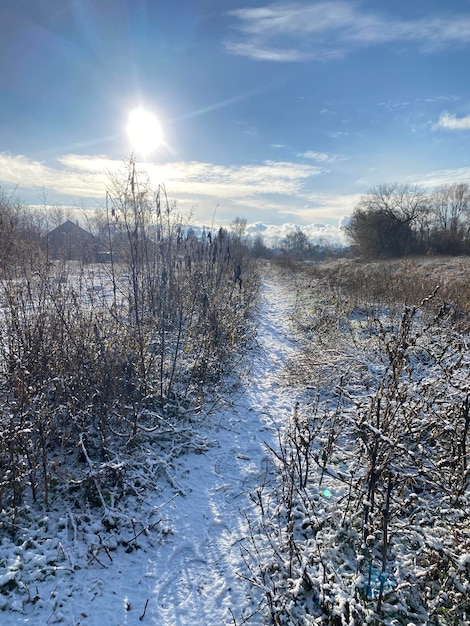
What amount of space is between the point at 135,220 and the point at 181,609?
4.23 metres

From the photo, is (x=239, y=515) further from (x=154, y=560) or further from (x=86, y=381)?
(x=86, y=381)

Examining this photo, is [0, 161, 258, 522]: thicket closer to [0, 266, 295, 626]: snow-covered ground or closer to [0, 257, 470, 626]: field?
[0, 257, 470, 626]: field

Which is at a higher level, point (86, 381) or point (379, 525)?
point (86, 381)

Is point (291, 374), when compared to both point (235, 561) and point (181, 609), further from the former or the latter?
point (181, 609)

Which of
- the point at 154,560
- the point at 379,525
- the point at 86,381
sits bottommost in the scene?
the point at 154,560

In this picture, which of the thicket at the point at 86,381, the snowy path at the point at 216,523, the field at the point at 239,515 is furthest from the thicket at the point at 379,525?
the thicket at the point at 86,381

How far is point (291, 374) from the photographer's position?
231 inches

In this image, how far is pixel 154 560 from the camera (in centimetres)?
257

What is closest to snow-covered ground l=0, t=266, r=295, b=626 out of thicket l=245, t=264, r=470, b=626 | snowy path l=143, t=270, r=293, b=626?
snowy path l=143, t=270, r=293, b=626

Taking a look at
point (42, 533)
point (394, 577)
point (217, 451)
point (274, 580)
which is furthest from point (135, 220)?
point (394, 577)

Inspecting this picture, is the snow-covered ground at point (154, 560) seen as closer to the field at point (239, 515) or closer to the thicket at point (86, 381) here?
the field at point (239, 515)

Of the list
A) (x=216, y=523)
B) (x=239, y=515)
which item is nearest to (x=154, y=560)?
(x=216, y=523)

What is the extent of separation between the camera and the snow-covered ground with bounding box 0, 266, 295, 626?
215 cm

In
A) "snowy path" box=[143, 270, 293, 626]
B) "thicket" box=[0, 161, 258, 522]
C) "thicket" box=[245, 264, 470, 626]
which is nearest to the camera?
"thicket" box=[245, 264, 470, 626]
